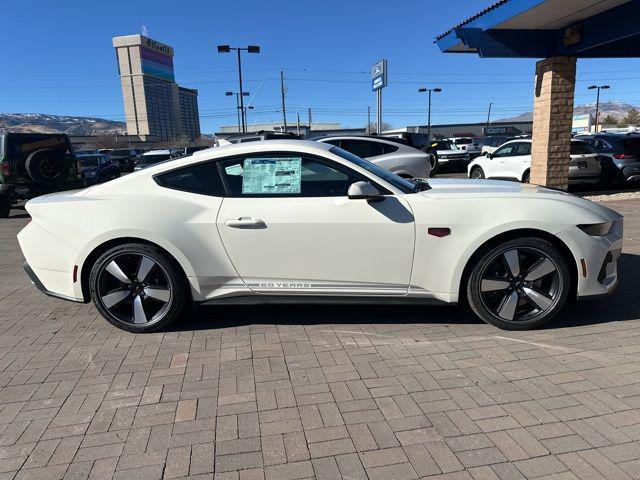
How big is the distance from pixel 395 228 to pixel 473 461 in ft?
5.80

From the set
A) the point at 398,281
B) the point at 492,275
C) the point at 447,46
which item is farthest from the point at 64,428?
the point at 447,46

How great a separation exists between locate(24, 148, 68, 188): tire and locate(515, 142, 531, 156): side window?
12.1 m

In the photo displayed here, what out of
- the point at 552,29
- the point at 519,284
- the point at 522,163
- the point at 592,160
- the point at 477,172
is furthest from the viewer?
the point at 477,172

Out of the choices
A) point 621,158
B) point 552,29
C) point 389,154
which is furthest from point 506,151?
point 389,154

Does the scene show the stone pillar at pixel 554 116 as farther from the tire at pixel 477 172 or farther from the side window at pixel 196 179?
the side window at pixel 196 179

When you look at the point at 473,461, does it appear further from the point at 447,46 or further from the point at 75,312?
the point at 447,46

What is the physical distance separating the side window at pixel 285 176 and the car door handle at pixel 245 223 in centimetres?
23

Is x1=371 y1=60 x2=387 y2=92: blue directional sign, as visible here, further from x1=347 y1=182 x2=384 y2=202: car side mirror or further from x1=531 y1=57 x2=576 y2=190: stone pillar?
x1=347 y1=182 x2=384 y2=202: car side mirror

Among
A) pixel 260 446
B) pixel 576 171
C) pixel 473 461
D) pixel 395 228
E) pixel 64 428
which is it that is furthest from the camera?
pixel 576 171

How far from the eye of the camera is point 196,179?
12.7ft

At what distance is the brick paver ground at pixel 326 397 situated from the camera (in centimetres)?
233

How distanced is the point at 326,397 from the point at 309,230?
1.29 m

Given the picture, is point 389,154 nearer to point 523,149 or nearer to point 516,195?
point 523,149

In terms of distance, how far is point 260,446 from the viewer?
247 centimetres
